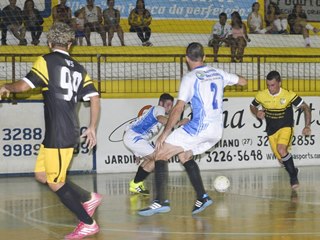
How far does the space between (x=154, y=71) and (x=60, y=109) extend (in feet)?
40.2

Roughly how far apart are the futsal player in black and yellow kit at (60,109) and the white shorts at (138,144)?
4.78 metres

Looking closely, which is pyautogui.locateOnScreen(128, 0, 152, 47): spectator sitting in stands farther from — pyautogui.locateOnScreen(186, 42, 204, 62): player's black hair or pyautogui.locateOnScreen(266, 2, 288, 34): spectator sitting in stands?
pyautogui.locateOnScreen(186, 42, 204, 62): player's black hair

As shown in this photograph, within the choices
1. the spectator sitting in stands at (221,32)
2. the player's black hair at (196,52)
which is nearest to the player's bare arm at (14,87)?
the player's black hair at (196,52)

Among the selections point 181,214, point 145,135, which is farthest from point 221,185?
point 181,214

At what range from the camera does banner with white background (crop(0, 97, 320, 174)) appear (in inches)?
671

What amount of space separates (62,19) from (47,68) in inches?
490

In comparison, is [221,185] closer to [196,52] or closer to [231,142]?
[196,52]

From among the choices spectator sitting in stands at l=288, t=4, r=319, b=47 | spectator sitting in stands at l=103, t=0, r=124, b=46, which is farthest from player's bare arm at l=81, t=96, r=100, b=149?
spectator sitting in stands at l=288, t=4, r=319, b=47

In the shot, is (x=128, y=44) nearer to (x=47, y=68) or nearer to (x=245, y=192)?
(x=245, y=192)

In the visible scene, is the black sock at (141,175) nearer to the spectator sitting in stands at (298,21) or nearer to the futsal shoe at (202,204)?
the futsal shoe at (202,204)

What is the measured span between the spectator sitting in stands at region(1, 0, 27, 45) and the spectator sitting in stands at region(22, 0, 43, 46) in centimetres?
Answer: 22

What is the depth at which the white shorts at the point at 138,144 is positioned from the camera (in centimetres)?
1315

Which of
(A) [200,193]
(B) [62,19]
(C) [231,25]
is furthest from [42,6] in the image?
(A) [200,193]

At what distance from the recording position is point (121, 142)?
17781 millimetres
